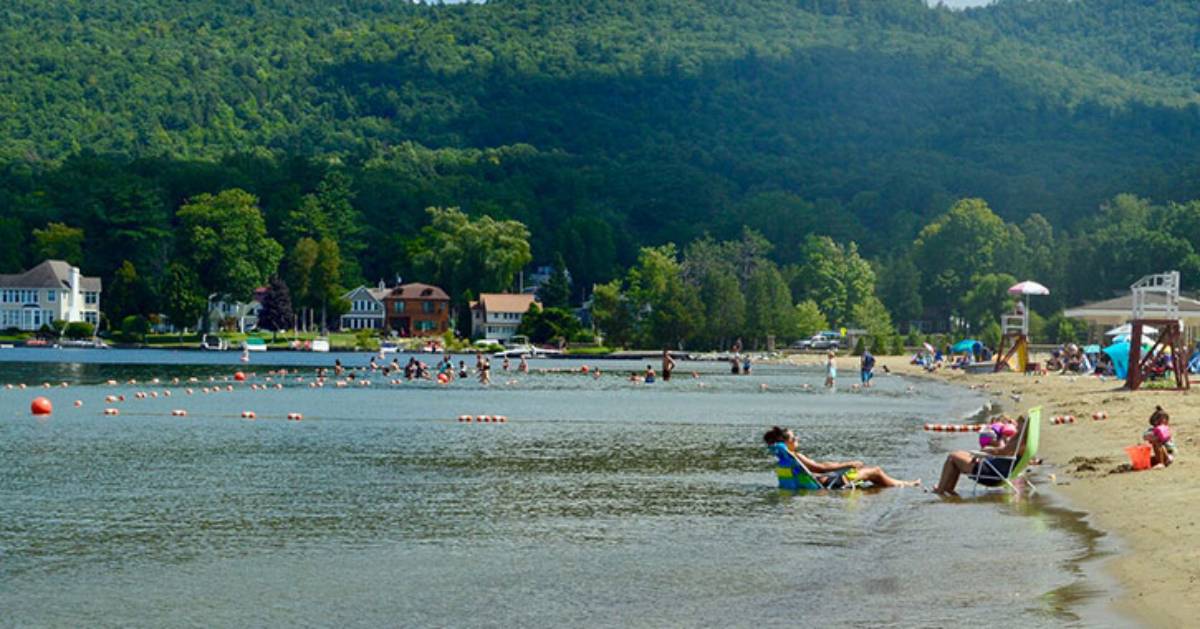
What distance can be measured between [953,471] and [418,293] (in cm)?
15040

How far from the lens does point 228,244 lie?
159625mm

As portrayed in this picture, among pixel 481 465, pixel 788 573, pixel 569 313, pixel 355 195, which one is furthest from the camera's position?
Answer: pixel 355 195

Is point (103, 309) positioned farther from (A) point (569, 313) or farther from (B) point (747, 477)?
(B) point (747, 477)

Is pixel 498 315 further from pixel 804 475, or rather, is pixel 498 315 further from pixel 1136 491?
pixel 1136 491

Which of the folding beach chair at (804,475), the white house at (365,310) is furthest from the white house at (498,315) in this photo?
the folding beach chair at (804,475)

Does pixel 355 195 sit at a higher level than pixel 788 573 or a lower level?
higher

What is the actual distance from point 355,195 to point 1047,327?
96431mm

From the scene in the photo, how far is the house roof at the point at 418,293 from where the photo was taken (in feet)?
571

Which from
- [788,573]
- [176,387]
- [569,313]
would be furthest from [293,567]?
[569,313]

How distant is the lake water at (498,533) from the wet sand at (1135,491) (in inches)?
27.4

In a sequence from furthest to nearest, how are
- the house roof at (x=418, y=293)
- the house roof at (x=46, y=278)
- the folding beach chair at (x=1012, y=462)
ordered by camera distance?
1. the house roof at (x=418, y=293)
2. the house roof at (x=46, y=278)
3. the folding beach chair at (x=1012, y=462)

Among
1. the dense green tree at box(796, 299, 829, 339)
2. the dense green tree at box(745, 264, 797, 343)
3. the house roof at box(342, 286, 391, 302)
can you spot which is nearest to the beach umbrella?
the dense green tree at box(745, 264, 797, 343)

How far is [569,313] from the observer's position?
15562 cm

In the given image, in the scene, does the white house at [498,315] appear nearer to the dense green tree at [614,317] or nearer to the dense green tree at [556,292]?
the dense green tree at [556,292]
